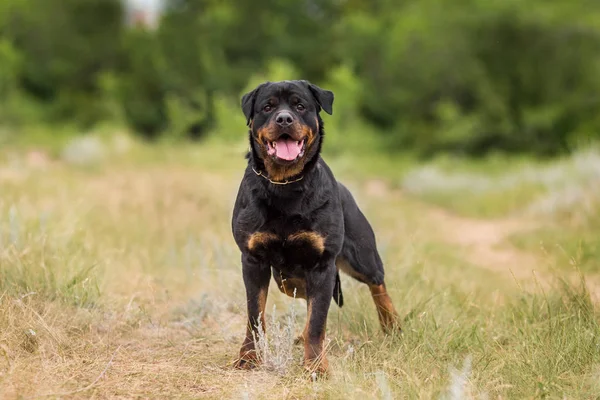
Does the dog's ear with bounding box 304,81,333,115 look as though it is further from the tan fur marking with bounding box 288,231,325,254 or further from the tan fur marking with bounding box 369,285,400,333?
the tan fur marking with bounding box 369,285,400,333

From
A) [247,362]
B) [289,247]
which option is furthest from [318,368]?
[289,247]

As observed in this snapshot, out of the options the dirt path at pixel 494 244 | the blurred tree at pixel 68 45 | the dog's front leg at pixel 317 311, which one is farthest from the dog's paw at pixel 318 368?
the blurred tree at pixel 68 45

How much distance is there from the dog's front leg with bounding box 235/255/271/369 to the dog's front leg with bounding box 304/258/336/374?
246 mm

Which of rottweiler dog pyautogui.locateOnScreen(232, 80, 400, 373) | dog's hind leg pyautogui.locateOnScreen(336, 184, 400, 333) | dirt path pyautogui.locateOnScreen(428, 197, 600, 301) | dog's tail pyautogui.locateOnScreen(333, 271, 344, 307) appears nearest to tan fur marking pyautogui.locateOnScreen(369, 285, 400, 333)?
dog's hind leg pyautogui.locateOnScreen(336, 184, 400, 333)

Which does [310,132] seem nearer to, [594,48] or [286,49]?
[594,48]

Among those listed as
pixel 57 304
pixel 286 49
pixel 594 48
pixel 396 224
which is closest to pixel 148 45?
pixel 286 49

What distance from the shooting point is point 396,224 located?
1044cm

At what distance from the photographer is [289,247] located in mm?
3689

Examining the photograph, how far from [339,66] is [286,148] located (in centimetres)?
2230

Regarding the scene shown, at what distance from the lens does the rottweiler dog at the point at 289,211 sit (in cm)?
367

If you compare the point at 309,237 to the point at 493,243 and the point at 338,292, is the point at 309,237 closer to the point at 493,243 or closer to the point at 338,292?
the point at 338,292

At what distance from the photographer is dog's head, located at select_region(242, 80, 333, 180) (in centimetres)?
365

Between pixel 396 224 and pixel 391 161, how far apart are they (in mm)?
12174

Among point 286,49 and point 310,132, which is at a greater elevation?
point 286,49
